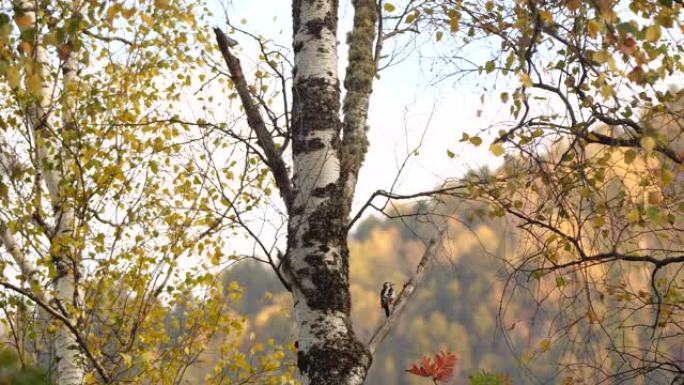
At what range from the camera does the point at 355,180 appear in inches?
185

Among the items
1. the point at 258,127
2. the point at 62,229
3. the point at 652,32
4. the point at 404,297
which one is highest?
the point at 62,229

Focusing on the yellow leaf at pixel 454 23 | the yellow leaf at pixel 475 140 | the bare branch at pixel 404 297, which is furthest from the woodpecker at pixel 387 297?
the yellow leaf at pixel 454 23

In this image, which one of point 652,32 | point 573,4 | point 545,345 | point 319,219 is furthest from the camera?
point 545,345

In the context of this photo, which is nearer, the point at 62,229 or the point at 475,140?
the point at 475,140

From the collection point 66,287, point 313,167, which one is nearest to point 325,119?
point 313,167

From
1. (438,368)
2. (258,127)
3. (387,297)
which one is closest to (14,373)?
(258,127)

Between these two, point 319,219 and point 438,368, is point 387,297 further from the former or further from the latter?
point 438,368

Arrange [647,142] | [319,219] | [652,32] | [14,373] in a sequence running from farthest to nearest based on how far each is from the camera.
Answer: [319,219], [652,32], [647,142], [14,373]

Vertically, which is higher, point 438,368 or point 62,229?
point 62,229

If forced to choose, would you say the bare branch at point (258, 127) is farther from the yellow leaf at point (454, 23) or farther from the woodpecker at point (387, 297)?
the yellow leaf at point (454, 23)

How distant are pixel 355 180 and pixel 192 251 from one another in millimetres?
4217

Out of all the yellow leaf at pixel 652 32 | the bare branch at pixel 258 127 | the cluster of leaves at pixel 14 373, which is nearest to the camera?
the cluster of leaves at pixel 14 373

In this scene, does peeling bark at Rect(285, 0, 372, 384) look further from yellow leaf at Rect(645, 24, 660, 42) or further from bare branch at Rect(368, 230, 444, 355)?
yellow leaf at Rect(645, 24, 660, 42)

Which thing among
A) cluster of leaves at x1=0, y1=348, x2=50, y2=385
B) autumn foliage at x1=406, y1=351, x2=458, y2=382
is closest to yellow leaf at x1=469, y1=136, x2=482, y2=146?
autumn foliage at x1=406, y1=351, x2=458, y2=382
